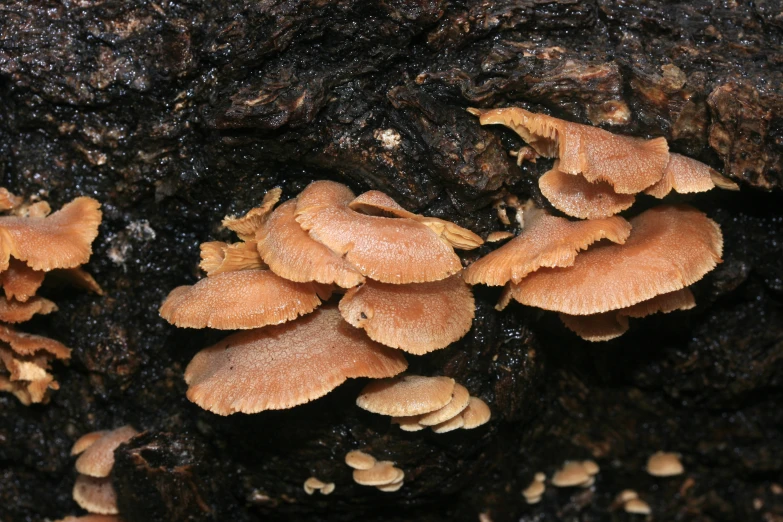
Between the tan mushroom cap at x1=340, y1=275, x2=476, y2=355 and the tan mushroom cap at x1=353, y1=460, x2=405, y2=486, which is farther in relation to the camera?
the tan mushroom cap at x1=353, y1=460, x2=405, y2=486

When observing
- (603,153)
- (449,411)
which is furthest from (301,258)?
(603,153)

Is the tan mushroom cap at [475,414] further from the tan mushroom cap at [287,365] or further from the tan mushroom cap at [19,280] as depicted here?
Result: the tan mushroom cap at [19,280]

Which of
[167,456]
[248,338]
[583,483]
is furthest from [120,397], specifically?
[583,483]

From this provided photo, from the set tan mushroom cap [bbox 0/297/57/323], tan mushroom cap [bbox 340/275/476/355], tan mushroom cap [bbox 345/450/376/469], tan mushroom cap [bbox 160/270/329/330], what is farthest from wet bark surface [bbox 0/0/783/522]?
tan mushroom cap [bbox 160/270/329/330]

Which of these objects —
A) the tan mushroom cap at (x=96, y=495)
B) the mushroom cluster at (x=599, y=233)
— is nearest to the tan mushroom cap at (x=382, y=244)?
the mushroom cluster at (x=599, y=233)

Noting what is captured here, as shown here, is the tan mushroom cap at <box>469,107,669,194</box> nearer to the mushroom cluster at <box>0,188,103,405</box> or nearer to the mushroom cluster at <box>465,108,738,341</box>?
the mushroom cluster at <box>465,108,738,341</box>

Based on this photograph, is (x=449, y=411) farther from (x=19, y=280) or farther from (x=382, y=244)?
→ (x=19, y=280)

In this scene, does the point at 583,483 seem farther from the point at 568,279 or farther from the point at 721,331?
the point at 568,279
